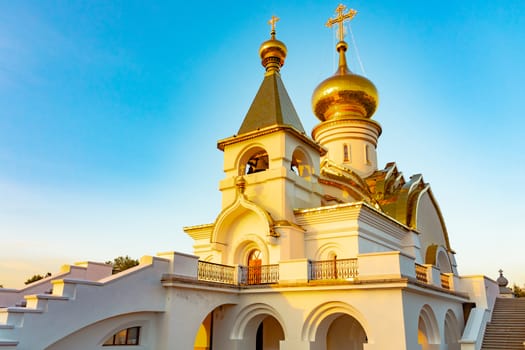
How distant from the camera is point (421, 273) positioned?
39.2 ft

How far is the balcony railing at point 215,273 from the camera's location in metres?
11.5

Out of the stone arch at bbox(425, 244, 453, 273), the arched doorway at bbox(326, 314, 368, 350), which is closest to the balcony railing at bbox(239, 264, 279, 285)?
the arched doorway at bbox(326, 314, 368, 350)

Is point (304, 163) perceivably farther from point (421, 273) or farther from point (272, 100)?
point (421, 273)

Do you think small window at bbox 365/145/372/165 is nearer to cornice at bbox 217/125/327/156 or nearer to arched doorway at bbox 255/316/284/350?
cornice at bbox 217/125/327/156

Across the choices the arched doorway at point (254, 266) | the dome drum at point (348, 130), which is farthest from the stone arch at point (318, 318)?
the dome drum at point (348, 130)

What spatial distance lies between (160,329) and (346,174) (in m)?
11.1

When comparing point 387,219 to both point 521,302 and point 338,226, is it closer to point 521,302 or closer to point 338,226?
point 338,226

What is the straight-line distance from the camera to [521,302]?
1609 centimetres

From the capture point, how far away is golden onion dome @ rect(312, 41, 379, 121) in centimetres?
2212

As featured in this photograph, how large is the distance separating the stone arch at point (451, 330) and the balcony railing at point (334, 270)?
16.0ft

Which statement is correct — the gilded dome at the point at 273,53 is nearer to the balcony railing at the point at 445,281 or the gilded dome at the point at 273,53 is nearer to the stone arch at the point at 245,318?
the stone arch at the point at 245,318

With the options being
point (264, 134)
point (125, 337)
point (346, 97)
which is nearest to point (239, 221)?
point (264, 134)

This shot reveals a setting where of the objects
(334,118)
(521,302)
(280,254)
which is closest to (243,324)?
(280,254)

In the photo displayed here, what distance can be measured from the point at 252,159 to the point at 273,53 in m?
4.36
